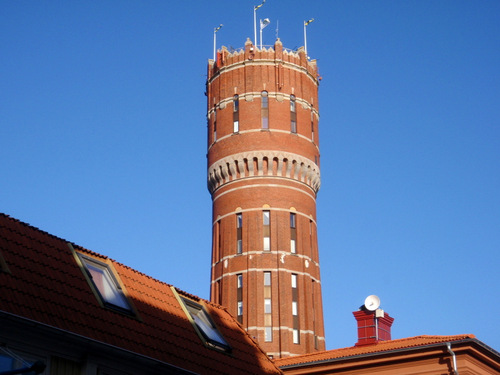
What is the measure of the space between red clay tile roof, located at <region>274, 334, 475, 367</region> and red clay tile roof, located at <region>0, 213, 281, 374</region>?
6727 mm

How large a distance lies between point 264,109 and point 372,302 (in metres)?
25.4

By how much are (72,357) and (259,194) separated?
1509 inches

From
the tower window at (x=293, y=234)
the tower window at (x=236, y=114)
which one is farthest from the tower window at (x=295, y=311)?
the tower window at (x=236, y=114)

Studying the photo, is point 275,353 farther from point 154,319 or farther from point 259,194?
point 154,319

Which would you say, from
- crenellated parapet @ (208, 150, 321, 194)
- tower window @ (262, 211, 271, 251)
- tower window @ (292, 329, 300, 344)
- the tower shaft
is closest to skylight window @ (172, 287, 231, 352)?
the tower shaft

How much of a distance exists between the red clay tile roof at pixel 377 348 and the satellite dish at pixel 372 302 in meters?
2.87

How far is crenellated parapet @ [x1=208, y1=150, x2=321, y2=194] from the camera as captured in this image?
174 ft

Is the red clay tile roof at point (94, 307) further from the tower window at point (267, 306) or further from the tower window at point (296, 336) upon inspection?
the tower window at point (267, 306)

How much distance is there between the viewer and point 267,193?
52.7 m

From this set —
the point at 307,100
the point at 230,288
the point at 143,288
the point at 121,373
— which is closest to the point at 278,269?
the point at 230,288

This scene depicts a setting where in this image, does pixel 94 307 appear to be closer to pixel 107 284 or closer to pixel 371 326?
pixel 107 284

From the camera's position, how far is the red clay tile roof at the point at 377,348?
25022 mm

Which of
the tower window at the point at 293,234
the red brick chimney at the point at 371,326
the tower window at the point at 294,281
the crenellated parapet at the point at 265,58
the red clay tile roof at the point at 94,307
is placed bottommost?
the red clay tile roof at the point at 94,307

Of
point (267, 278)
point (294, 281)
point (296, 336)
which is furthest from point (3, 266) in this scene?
point (294, 281)
